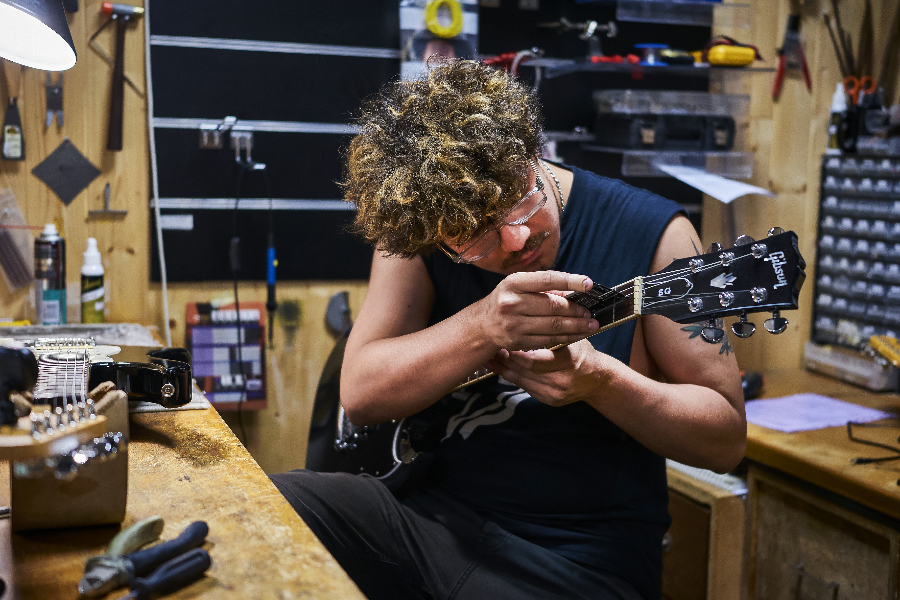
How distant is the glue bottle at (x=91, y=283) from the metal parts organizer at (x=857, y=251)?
231 centimetres

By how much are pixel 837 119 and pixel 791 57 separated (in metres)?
0.29

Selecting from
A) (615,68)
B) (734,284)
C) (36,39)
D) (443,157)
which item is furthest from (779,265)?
(615,68)

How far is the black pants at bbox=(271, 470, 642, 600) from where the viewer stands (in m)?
1.15

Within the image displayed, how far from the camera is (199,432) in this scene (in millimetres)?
1139

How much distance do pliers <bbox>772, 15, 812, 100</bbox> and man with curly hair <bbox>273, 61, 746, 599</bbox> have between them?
162cm

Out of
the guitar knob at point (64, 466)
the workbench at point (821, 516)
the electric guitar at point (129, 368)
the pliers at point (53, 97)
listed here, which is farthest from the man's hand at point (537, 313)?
the pliers at point (53, 97)

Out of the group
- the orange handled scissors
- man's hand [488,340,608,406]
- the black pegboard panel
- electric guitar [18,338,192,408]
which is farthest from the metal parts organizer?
electric guitar [18,338,192,408]

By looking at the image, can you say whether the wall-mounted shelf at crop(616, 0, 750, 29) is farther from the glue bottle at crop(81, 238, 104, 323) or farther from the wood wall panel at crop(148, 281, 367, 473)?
the glue bottle at crop(81, 238, 104, 323)

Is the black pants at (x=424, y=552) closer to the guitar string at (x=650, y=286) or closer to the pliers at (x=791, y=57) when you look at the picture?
the guitar string at (x=650, y=286)

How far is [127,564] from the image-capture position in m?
0.71

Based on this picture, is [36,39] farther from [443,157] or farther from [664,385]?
[664,385]

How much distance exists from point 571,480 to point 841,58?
210 centimetres

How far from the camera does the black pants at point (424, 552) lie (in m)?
1.15

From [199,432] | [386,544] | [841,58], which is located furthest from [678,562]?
[841,58]
